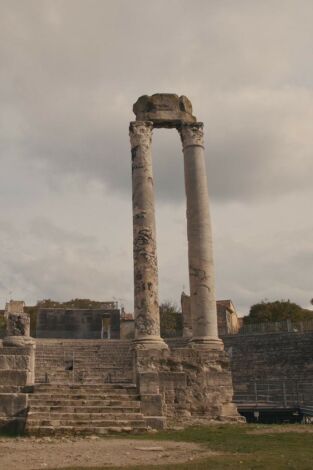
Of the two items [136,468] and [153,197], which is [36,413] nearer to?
[136,468]

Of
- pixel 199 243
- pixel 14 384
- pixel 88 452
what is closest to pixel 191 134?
pixel 199 243

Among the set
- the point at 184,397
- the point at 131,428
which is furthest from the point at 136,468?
the point at 184,397

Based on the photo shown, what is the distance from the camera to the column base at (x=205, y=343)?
56.7 ft

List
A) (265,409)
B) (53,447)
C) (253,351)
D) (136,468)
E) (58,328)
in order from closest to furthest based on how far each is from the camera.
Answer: (136,468) → (53,447) → (265,409) → (253,351) → (58,328)

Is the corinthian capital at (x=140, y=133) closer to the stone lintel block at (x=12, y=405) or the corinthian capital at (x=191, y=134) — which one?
the corinthian capital at (x=191, y=134)

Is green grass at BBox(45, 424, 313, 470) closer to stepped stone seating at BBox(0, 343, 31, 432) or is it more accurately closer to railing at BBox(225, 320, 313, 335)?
stepped stone seating at BBox(0, 343, 31, 432)

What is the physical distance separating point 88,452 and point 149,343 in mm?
7922

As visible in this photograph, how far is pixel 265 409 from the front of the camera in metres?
20.0

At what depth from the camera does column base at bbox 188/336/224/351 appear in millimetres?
17297

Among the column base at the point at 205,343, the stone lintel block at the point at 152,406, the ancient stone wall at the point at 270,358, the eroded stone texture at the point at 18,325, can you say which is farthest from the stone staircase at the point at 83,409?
the ancient stone wall at the point at 270,358

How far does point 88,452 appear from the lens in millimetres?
9086

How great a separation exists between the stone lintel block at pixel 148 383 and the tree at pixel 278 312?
46344 millimetres

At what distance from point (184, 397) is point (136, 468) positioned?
327 inches

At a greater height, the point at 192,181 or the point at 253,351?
the point at 192,181
